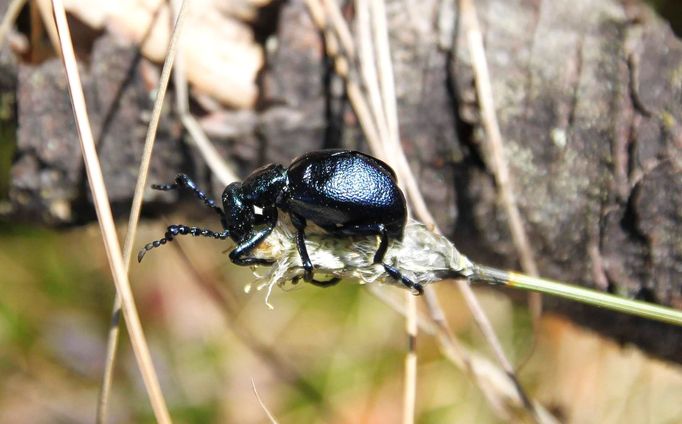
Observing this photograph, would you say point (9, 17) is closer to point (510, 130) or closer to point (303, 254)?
point (303, 254)

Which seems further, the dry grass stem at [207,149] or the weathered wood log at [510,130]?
the dry grass stem at [207,149]

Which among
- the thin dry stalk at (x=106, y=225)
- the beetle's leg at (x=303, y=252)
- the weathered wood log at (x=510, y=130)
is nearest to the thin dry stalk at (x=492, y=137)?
the weathered wood log at (x=510, y=130)

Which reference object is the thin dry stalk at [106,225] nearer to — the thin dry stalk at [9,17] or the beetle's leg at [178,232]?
the beetle's leg at [178,232]

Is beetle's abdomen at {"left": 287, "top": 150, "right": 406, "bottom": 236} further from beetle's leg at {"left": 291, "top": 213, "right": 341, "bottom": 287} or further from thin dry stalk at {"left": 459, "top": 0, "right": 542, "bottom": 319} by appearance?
thin dry stalk at {"left": 459, "top": 0, "right": 542, "bottom": 319}

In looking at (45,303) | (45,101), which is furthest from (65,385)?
(45,101)

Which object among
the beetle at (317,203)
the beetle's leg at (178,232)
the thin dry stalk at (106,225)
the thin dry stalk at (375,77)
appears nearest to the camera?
the thin dry stalk at (106,225)

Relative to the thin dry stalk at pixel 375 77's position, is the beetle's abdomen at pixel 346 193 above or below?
below

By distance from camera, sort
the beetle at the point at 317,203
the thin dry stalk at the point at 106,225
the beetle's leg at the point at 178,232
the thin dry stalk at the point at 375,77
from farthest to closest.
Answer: the thin dry stalk at the point at 375,77 < the beetle's leg at the point at 178,232 < the beetle at the point at 317,203 < the thin dry stalk at the point at 106,225
